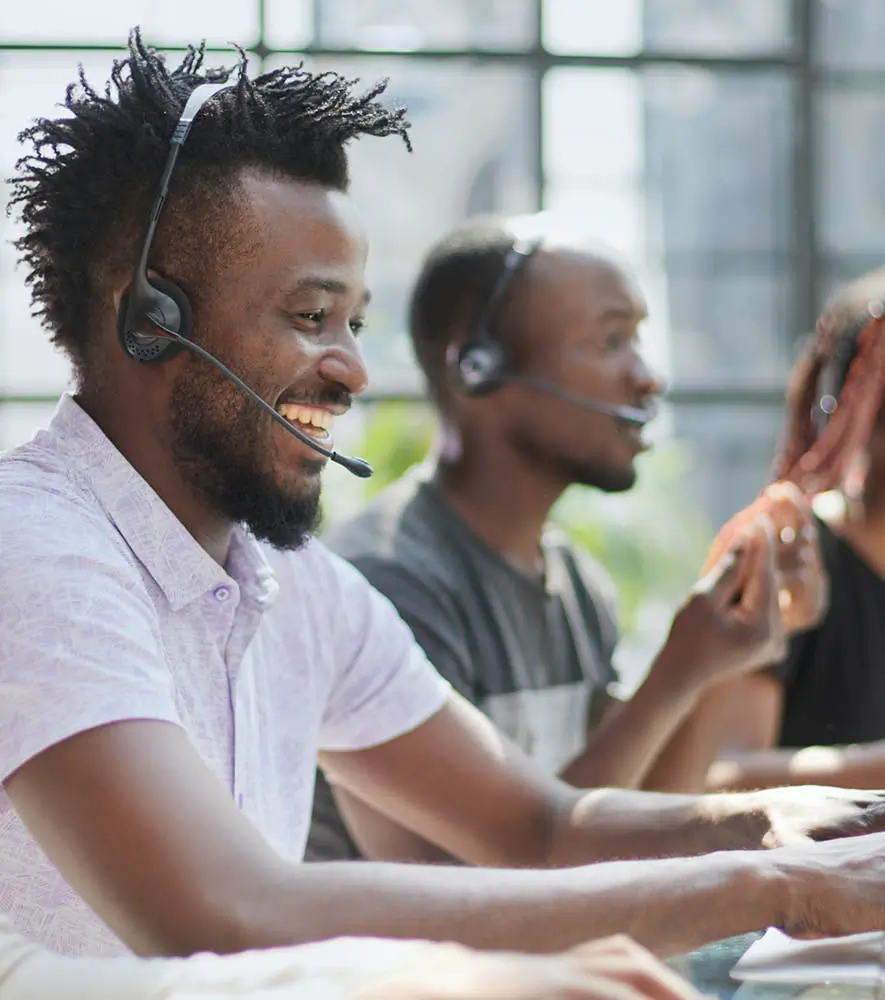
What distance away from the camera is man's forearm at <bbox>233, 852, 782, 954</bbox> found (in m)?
0.87

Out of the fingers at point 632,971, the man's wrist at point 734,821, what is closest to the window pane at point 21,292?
the man's wrist at point 734,821

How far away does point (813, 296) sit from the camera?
5.71 m

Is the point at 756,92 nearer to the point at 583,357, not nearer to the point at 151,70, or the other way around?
the point at 583,357

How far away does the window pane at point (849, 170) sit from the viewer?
18.8 ft

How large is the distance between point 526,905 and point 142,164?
69 centimetres

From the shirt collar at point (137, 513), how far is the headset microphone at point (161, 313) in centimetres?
7

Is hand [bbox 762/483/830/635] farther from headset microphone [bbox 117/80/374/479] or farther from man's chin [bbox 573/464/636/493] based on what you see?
headset microphone [bbox 117/80/374/479]

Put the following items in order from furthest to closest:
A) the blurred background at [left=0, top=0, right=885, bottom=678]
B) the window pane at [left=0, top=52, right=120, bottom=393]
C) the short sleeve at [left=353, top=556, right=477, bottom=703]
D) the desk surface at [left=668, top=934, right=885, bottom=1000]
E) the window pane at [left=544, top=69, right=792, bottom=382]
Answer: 1. the window pane at [left=544, top=69, right=792, bottom=382]
2. the blurred background at [left=0, top=0, right=885, bottom=678]
3. the window pane at [left=0, top=52, right=120, bottom=393]
4. the short sleeve at [left=353, top=556, right=477, bottom=703]
5. the desk surface at [left=668, top=934, right=885, bottom=1000]

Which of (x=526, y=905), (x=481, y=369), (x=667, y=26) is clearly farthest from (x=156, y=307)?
(x=667, y=26)

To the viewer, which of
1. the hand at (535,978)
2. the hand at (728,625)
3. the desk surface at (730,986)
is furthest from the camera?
the hand at (728,625)

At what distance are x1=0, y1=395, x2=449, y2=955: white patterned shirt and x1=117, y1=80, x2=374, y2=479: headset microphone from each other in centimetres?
7

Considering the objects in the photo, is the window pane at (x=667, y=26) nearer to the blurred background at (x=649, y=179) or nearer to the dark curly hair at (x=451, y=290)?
the blurred background at (x=649, y=179)

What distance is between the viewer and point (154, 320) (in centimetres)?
121

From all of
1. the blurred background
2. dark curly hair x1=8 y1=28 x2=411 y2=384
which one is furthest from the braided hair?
the blurred background
